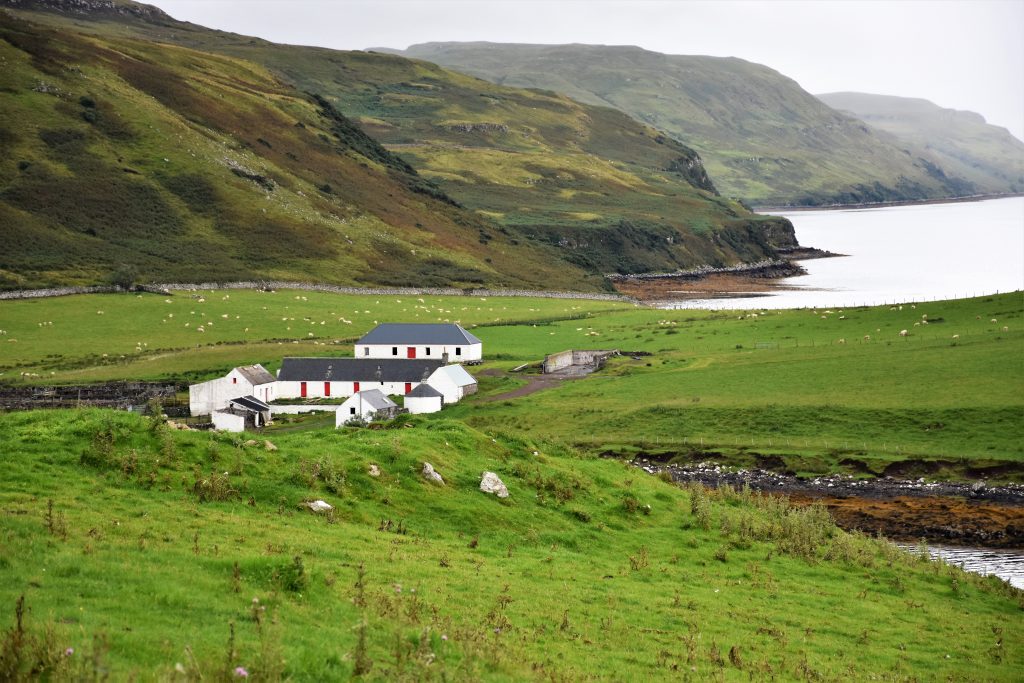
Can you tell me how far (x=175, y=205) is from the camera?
167625 mm

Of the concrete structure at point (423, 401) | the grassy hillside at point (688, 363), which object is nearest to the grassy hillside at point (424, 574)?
the grassy hillside at point (688, 363)

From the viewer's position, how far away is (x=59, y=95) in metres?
180

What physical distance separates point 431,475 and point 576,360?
60908 millimetres

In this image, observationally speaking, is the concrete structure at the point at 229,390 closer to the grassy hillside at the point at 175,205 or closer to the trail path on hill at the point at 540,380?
the trail path on hill at the point at 540,380

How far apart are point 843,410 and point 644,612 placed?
43.9 metres

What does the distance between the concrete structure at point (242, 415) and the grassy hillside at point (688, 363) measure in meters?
11.0

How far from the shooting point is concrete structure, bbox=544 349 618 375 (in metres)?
87.0

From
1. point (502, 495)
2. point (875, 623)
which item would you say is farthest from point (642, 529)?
point (875, 623)

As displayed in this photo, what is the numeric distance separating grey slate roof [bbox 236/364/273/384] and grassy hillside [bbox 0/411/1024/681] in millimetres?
43116

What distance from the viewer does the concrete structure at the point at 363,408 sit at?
2689 inches

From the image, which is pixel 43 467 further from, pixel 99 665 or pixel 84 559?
pixel 99 665

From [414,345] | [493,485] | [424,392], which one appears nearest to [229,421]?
[424,392]

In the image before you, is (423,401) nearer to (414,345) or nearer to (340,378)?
(340,378)

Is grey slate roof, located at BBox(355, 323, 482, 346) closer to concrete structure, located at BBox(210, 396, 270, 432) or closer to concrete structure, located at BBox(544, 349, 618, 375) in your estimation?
concrete structure, located at BBox(544, 349, 618, 375)
